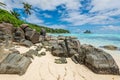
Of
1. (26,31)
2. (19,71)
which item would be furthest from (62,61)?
(26,31)

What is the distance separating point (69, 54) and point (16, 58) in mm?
5488

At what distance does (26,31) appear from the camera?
23219 mm

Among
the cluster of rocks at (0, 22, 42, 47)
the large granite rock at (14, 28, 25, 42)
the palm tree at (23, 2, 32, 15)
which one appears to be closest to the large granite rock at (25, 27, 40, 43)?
the cluster of rocks at (0, 22, 42, 47)

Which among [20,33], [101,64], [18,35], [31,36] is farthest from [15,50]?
[31,36]

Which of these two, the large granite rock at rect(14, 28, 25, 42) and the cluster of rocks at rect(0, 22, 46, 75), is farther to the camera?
the large granite rock at rect(14, 28, 25, 42)

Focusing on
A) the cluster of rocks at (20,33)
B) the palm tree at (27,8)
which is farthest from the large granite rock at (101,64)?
the palm tree at (27,8)

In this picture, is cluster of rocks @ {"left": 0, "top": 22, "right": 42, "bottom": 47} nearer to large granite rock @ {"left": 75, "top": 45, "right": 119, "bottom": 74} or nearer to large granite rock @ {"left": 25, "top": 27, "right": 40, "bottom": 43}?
large granite rock @ {"left": 25, "top": 27, "right": 40, "bottom": 43}

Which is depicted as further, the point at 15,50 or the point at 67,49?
the point at 67,49

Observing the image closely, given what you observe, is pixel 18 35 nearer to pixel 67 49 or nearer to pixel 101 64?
pixel 67 49

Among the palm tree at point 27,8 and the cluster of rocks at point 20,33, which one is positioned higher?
the palm tree at point 27,8

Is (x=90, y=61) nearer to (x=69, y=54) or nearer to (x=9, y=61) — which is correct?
(x=69, y=54)

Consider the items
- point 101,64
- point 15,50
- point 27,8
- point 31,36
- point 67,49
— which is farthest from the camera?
point 27,8

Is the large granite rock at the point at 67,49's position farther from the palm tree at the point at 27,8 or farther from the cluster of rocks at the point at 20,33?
the palm tree at the point at 27,8

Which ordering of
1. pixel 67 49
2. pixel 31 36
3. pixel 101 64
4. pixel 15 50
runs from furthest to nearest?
pixel 31 36, pixel 67 49, pixel 15 50, pixel 101 64
